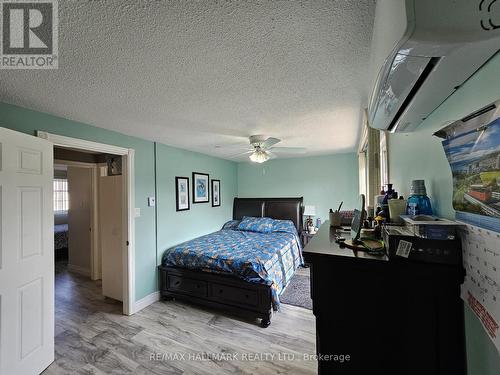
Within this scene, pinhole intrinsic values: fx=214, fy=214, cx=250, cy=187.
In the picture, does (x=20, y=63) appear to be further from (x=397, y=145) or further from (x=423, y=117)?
(x=397, y=145)

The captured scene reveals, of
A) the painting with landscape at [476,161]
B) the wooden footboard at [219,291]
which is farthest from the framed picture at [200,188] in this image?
the painting with landscape at [476,161]

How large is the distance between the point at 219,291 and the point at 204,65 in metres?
2.46

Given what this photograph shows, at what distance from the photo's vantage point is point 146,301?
114 inches

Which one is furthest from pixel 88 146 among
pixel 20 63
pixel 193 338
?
pixel 193 338

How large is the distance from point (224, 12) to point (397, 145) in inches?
50.6

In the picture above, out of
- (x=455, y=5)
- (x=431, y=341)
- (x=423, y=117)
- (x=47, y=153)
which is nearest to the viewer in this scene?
(x=455, y=5)

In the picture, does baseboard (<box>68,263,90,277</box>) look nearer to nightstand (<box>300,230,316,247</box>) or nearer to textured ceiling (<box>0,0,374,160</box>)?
textured ceiling (<box>0,0,374,160</box>)

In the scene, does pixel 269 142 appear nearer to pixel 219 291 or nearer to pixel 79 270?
pixel 219 291

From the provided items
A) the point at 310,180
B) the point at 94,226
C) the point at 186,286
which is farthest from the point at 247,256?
the point at 94,226

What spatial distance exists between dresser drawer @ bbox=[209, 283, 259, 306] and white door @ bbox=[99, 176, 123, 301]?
1430 millimetres

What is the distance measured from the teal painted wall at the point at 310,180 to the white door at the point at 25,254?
3758mm

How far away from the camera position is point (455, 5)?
18.5 inches

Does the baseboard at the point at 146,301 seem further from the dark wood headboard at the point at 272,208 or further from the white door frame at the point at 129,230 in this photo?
the dark wood headboard at the point at 272,208

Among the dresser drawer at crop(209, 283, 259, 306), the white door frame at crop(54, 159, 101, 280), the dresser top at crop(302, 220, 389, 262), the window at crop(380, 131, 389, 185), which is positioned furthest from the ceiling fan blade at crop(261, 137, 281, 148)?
the white door frame at crop(54, 159, 101, 280)
